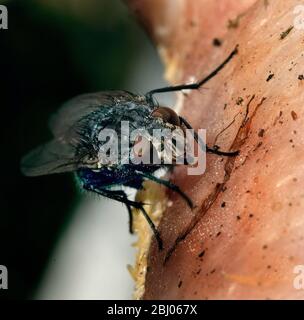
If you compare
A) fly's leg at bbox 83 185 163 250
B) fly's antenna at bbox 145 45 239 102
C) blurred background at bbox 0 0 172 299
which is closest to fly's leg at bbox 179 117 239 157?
fly's antenna at bbox 145 45 239 102

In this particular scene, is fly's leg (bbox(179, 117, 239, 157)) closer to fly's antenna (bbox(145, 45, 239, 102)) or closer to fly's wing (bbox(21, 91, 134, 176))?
fly's antenna (bbox(145, 45, 239, 102))

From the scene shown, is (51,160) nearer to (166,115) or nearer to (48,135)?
(166,115)

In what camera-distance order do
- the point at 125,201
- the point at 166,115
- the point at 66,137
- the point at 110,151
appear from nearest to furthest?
the point at 166,115
the point at 110,151
the point at 125,201
the point at 66,137

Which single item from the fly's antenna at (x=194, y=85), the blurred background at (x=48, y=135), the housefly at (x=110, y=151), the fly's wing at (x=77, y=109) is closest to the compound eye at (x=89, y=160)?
the housefly at (x=110, y=151)

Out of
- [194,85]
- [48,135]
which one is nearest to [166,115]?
[194,85]

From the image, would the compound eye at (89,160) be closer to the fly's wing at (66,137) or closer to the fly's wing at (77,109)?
the fly's wing at (66,137)

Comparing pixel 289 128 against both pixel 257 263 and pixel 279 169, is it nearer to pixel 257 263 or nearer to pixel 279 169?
pixel 279 169
